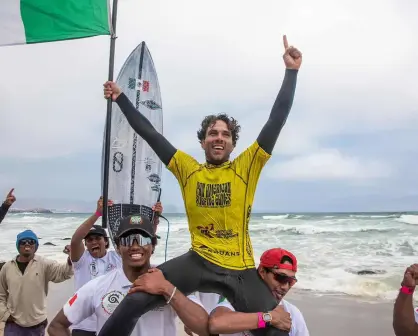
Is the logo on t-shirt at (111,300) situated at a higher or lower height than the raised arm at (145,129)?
lower

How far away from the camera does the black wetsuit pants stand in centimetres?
275

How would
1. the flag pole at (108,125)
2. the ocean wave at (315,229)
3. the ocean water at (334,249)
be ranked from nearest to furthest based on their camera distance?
the flag pole at (108,125), the ocean water at (334,249), the ocean wave at (315,229)

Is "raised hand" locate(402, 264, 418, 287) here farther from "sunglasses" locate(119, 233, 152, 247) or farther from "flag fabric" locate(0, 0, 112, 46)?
"flag fabric" locate(0, 0, 112, 46)

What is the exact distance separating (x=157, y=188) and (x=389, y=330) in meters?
4.35

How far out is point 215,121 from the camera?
340cm

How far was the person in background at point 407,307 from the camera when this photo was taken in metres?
3.14

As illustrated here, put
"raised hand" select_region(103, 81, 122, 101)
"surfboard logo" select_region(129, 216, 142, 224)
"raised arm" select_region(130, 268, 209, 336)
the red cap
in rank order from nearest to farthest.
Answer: "raised arm" select_region(130, 268, 209, 336) < "surfboard logo" select_region(129, 216, 142, 224) < the red cap < "raised hand" select_region(103, 81, 122, 101)

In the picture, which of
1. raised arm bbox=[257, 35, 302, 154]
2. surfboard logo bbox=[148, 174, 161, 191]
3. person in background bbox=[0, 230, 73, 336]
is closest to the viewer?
raised arm bbox=[257, 35, 302, 154]

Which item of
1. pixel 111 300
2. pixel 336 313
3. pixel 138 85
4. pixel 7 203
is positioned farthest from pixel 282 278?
pixel 336 313

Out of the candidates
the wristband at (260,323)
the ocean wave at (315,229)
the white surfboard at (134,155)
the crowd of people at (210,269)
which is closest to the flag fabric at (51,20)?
the white surfboard at (134,155)

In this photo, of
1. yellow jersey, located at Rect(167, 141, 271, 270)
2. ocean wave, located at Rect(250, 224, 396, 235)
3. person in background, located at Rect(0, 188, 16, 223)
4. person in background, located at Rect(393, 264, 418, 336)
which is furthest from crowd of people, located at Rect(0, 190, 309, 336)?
ocean wave, located at Rect(250, 224, 396, 235)

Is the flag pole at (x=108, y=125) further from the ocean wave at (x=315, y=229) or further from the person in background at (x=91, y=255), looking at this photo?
the ocean wave at (x=315, y=229)

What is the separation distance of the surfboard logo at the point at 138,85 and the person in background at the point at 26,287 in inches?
102

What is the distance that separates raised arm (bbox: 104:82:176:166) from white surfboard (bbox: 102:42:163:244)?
3.03 meters
